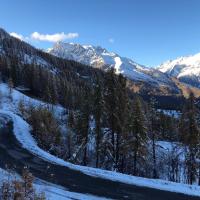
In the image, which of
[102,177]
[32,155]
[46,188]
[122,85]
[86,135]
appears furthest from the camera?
[86,135]

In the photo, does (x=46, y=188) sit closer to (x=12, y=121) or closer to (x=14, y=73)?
(x=12, y=121)

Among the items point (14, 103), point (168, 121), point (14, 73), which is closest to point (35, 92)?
point (14, 73)

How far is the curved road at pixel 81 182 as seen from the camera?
73.5 feet

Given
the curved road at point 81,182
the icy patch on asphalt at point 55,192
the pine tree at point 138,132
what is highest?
the pine tree at point 138,132

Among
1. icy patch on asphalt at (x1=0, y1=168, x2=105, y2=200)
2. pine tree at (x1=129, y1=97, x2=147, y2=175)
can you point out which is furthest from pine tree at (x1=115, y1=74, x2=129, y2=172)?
icy patch on asphalt at (x1=0, y1=168, x2=105, y2=200)

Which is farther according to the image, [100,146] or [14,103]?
[14,103]

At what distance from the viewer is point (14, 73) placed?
546 ft

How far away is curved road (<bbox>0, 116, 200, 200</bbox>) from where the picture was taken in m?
22.4

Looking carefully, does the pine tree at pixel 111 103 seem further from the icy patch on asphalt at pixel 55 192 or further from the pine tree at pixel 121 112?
the icy patch on asphalt at pixel 55 192

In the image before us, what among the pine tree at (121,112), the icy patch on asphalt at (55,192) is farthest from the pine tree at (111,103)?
the icy patch on asphalt at (55,192)

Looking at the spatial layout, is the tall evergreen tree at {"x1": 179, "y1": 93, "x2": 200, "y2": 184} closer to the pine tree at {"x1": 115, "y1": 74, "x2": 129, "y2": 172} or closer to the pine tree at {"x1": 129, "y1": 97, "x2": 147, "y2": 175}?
the pine tree at {"x1": 129, "y1": 97, "x2": 147, "y2": 175}

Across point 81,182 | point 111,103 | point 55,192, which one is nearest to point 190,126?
point 111,103

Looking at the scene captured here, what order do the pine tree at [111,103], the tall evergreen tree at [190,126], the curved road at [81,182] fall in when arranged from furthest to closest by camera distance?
the tall evergreen tree at [190,126]
the pine tree at [111,103]
the curved road at [81,182]

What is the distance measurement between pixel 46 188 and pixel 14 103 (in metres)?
104
